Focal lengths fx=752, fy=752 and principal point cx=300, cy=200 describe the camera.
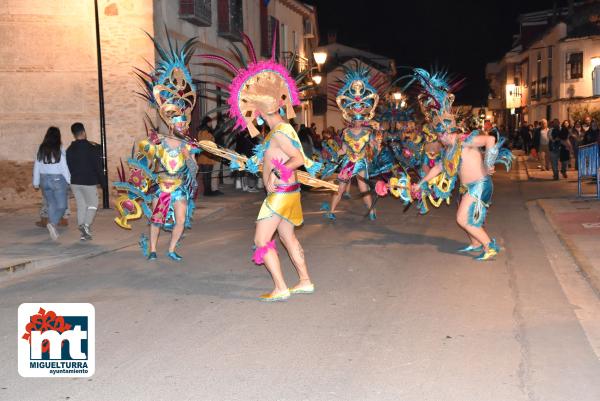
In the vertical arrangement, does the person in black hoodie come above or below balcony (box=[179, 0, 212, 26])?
below

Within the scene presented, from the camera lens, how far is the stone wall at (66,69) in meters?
17.6

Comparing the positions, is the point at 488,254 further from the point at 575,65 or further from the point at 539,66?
the point at 539,66

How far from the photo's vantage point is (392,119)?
24.8 meters

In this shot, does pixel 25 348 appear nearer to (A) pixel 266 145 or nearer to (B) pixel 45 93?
(A) pixel 266 145

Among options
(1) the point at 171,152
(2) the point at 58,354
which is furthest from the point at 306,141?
(2) the point at 58,354

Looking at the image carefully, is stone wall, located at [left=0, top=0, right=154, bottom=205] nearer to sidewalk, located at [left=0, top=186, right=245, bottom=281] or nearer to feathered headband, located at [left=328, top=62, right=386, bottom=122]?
sidewalk, located at [left=0, top=186, right=245, bottom=281]

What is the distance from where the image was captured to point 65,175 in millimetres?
11922

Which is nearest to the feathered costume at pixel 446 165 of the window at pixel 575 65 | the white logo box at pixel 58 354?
the white logo box at pixel 58 354

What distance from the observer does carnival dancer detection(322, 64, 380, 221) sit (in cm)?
1329

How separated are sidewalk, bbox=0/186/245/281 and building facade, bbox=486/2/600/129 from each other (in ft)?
98.4

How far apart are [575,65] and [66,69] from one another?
36655mm

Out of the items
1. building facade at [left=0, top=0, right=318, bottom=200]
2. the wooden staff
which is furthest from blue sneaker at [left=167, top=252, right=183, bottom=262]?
building facade at [left=0, top=0, right=318, bottom=200]

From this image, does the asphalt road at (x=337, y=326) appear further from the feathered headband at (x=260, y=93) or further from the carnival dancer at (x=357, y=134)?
the carnival dancer at (x=357, y=134)

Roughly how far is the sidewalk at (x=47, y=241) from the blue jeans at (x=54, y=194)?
41 cm
